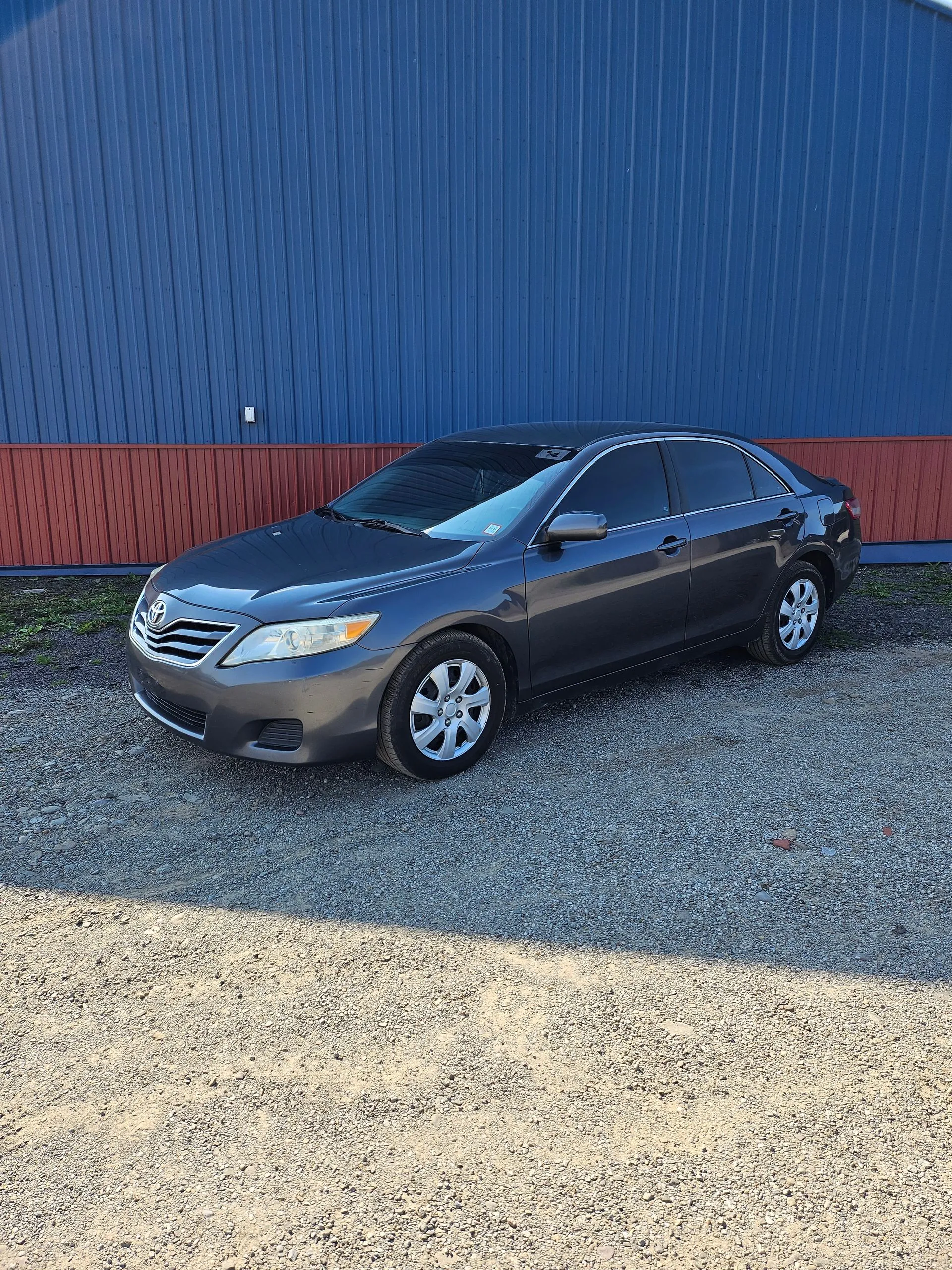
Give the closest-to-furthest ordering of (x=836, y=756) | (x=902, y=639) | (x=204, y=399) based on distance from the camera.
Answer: (x=836, y=756), (x=902, y=639), (x=204, y=399)

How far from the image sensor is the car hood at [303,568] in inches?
162

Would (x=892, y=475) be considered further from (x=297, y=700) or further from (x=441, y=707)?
(x=297, y=700)

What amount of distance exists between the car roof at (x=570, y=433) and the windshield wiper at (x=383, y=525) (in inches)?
36.2

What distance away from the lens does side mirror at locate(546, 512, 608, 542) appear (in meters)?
4.55

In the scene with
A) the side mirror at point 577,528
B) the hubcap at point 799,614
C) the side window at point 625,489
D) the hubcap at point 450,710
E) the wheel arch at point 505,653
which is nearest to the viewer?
the hubcap at point 450,710

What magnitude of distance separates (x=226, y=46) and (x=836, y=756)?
7.65 m

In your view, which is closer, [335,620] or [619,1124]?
[619,1124]

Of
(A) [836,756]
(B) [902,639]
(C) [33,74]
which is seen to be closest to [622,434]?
(A) [836,756]

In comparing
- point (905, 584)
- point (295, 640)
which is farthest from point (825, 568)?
point (295, 640)

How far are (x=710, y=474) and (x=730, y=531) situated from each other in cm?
36

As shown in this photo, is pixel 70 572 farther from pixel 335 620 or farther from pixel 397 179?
pixel 335 620

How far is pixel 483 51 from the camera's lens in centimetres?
831

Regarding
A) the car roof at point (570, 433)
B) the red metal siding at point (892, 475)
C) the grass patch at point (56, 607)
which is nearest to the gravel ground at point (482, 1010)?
the car roof at point (570, 433)

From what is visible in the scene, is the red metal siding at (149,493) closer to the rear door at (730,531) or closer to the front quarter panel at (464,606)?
the rear door at (730,531)
